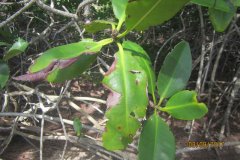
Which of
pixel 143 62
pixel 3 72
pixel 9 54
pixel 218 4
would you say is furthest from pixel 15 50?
pixel 218 4

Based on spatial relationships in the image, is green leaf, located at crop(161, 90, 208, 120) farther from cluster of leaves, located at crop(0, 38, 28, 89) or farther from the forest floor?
the forest floor

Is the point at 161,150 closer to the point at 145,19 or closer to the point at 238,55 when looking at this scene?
the point at 145,19

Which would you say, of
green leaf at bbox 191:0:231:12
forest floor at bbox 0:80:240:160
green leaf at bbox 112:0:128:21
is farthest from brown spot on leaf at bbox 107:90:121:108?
forest floor at bbox 0:80:240:160

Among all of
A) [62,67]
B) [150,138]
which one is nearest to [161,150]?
[150,138]

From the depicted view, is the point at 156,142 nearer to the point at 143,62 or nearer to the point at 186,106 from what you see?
the point at 186,106

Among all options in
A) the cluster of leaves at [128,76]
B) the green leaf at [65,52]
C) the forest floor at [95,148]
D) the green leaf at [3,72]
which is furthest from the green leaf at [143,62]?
the forest floor at [95,148]

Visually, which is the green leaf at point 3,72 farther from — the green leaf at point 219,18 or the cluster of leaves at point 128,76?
the green leaf at point 219,18
